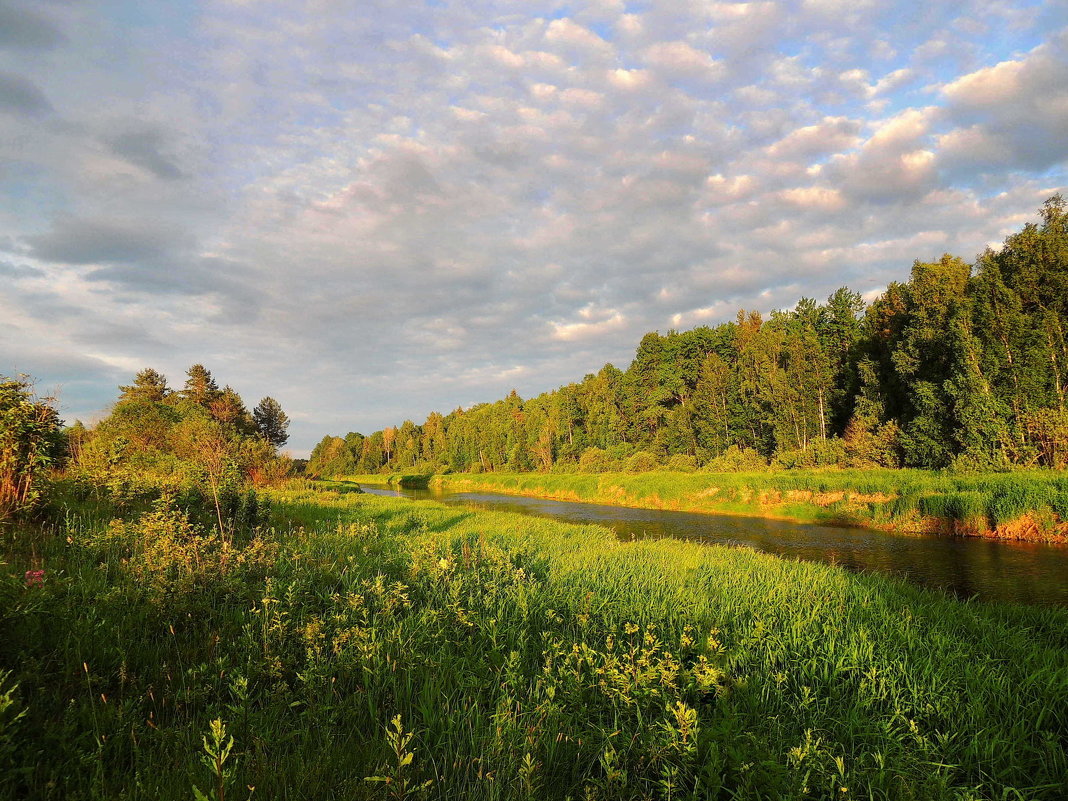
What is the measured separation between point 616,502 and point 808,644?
3230 centimetres

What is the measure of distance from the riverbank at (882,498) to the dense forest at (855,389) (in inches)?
163

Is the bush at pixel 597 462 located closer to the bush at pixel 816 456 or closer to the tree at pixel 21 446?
the bush at pixel 816 456

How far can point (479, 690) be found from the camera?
421 centimetres

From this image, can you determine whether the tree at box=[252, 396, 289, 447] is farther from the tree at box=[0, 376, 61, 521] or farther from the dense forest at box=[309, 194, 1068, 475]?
the tree at box=[0, 376, 61, 521]

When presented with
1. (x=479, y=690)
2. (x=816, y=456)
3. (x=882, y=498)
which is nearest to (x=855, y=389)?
(x=816, y=456)

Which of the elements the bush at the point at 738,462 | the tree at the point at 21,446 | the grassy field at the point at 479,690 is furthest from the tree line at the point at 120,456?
the bush at the point at 738,462

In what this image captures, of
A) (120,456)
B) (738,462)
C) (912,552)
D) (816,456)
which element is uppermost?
(120,456)

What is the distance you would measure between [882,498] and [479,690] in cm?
2639

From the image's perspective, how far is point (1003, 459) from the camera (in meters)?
23.0

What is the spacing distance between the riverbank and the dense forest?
4148mm

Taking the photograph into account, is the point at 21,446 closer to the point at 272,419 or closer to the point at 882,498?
the point at 882,498

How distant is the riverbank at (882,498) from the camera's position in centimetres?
1748

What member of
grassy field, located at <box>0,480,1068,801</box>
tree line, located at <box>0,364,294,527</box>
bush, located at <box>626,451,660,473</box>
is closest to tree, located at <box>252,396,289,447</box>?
tree line, located at <box>0,364,294,527</box>

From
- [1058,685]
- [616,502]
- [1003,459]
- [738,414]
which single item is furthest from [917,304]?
[1058,685]
